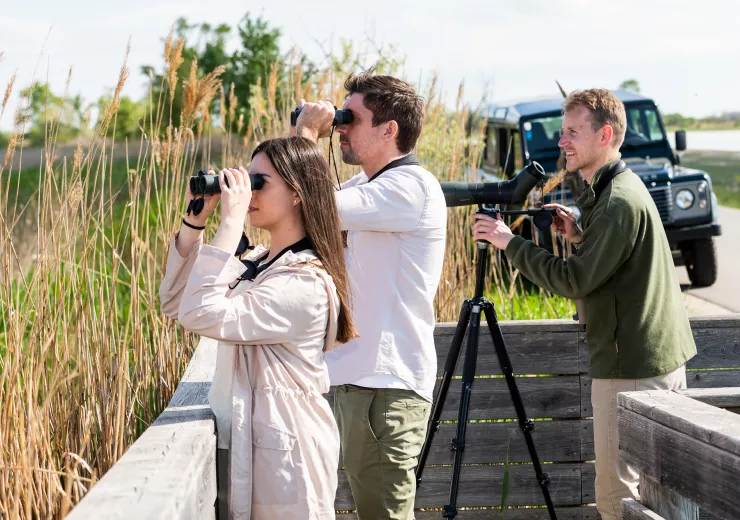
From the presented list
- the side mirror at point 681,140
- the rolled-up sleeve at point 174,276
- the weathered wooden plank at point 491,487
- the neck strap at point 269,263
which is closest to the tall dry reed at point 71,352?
the rolled-up sleeve at point 174,276

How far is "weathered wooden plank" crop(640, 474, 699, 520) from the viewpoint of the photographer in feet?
5.84

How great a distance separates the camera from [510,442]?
148 inches

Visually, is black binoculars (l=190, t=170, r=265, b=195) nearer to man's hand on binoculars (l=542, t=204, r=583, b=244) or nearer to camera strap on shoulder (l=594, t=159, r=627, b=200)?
camera strap on shoulder (l=594, t=159, r=627, b=200)

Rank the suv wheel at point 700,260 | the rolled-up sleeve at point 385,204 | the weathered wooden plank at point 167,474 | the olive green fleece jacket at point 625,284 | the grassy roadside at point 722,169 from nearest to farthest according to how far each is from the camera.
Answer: the weathered wooden plank at point 167,474, the rolled-up sleeve at point 385,204, the olive green fleece jacket at point 625,284, the suv wheel at point 700,260, the grassy roadside at point 722,169

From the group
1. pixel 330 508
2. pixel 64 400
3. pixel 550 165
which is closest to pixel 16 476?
pixel 64 400

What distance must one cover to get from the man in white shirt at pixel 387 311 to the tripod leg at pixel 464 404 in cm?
56

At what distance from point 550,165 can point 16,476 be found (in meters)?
7.85

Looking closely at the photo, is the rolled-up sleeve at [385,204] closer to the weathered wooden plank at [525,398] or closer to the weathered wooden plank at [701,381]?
the weathered wooden plank at [525,398]

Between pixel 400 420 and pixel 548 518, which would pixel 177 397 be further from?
pixel 548 518

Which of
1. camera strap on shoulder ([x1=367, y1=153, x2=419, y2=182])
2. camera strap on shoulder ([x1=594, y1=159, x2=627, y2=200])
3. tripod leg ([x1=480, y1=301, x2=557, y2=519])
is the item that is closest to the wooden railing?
tripod leg ([x1=480, y1=301, x2=557, y2=519])

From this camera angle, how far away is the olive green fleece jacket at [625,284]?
292cm

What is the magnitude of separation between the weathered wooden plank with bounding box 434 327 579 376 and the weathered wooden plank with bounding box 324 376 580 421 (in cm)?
4

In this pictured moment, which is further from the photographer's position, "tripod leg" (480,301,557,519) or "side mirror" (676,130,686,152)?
"side mirror" (676,130,686,152)

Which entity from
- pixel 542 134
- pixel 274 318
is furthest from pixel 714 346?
pixel 542 134
